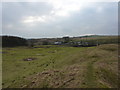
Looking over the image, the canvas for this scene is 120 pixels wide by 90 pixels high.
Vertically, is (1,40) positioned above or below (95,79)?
above

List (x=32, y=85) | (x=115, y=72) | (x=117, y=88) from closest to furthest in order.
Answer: (x=117, y=88) < (x=32, y=85) < (x=115, y=72)

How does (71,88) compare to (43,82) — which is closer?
(71,88)

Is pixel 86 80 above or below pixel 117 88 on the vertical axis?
above

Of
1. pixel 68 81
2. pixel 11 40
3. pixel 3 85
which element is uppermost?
pixel 11 40

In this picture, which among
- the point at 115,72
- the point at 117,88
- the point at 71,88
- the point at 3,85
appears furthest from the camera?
the point at 115,72

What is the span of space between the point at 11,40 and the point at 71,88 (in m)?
87.3

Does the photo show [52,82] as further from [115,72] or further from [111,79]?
[115,72]

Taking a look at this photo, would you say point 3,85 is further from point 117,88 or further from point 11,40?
point 11,40

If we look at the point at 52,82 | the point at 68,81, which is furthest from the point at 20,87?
the point at 68,81

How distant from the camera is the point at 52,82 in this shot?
11500 millimetres

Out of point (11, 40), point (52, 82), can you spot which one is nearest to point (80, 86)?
point (52, 82)

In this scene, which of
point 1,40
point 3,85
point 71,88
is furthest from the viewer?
point 1,40

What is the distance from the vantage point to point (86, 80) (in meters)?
11.1

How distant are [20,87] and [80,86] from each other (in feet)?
22.8
